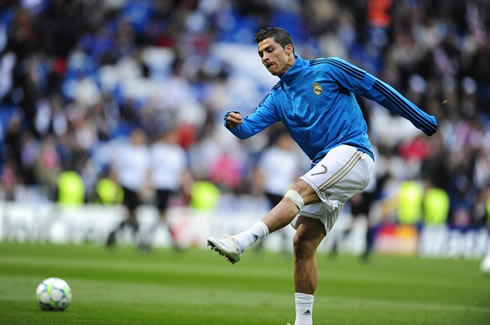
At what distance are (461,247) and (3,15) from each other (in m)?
13.2

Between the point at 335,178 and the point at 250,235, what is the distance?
1.02 m

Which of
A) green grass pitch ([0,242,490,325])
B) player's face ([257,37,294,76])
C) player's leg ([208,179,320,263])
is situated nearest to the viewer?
player's leg ([208,179,320,263])

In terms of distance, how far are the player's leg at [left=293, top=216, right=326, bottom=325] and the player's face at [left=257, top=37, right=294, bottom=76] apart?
4.22 feet

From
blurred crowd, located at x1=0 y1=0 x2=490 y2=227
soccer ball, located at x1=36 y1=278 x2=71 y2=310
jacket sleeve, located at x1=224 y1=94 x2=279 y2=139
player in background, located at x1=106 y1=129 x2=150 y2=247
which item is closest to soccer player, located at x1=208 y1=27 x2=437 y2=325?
jacket sleeve, located at x1=224 y1=94 x2=279 y2=139

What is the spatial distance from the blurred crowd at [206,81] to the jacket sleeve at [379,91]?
1462 cm

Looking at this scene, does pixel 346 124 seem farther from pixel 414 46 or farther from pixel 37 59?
pixel 414 46

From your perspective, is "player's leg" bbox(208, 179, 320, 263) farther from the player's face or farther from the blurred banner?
the blurred banner

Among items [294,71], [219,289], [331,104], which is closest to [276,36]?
[294,71]

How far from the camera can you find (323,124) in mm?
7555

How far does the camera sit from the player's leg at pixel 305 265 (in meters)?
7.49

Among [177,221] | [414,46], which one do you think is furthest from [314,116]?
[414,46]

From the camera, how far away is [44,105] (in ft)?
74.0

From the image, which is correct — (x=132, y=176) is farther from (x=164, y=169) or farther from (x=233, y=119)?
(x=233, y=119)

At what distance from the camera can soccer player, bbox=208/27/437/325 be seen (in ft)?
24.4
